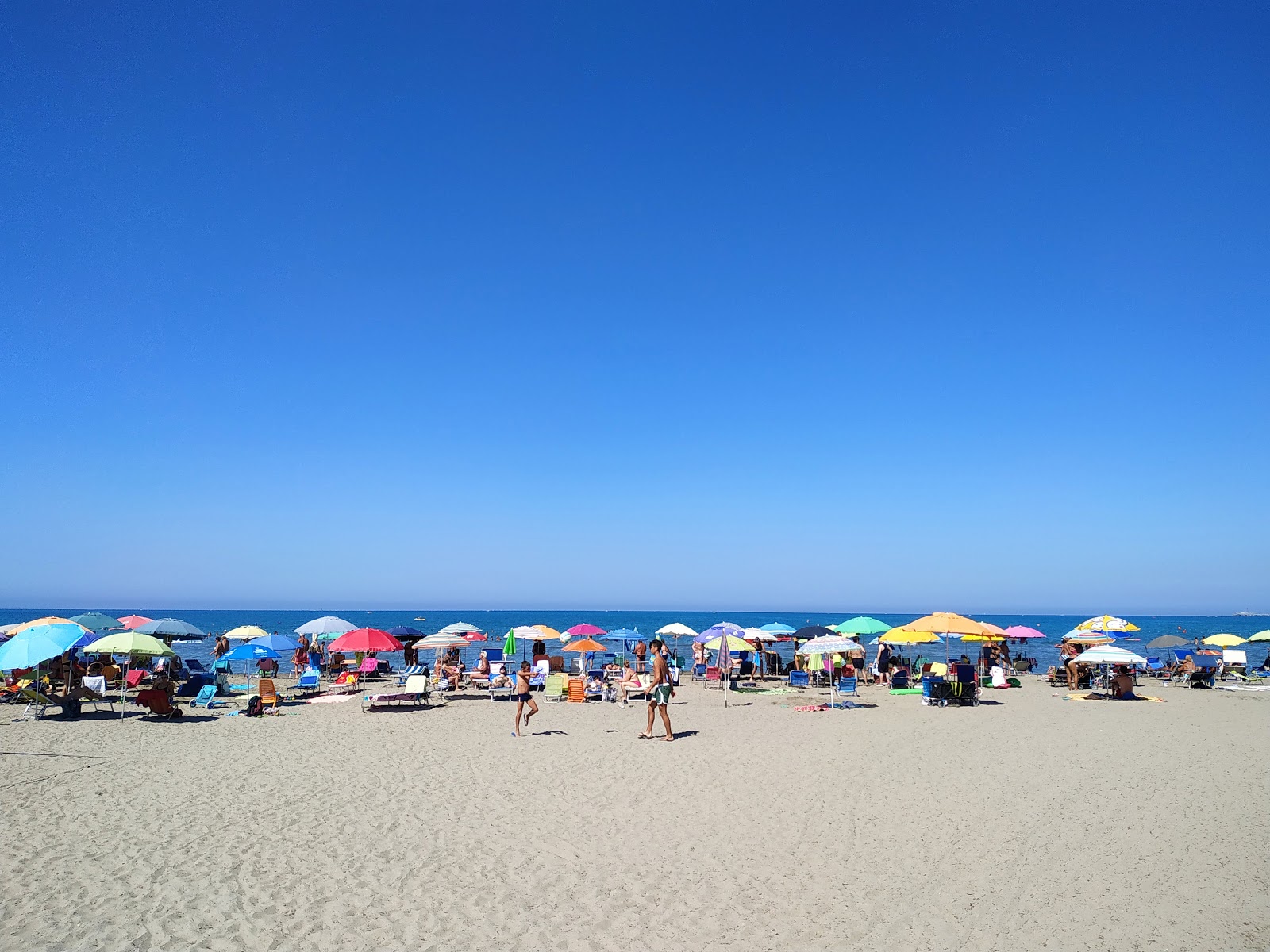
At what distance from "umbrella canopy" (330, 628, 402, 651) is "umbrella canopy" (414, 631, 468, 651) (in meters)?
1.55

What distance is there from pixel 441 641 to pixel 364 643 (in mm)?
3395

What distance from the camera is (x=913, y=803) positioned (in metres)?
8.89

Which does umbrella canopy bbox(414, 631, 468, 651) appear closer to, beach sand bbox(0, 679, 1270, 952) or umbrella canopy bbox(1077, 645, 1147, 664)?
beach sand bbox(0, 679, 1270, 952)

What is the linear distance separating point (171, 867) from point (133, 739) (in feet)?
25.2

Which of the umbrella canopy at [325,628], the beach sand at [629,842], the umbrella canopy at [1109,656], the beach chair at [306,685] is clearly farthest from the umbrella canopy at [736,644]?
the umbrella canopy at [325,628]

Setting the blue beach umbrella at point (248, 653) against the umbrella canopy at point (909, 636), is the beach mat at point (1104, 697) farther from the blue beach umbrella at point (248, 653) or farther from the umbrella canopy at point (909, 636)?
the blue beach umbrella at point (248, 653)

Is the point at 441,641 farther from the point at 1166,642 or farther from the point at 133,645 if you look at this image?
the point at 1166,642

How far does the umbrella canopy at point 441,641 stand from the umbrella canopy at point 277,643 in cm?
338

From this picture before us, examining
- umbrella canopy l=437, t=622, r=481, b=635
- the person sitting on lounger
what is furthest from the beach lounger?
the person sitting on lounger

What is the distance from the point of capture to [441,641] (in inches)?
829

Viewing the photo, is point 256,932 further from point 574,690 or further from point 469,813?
point 574,690

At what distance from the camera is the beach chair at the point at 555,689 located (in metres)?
19.2

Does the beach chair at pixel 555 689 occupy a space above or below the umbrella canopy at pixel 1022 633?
below

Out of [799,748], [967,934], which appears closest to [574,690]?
[799,748]
